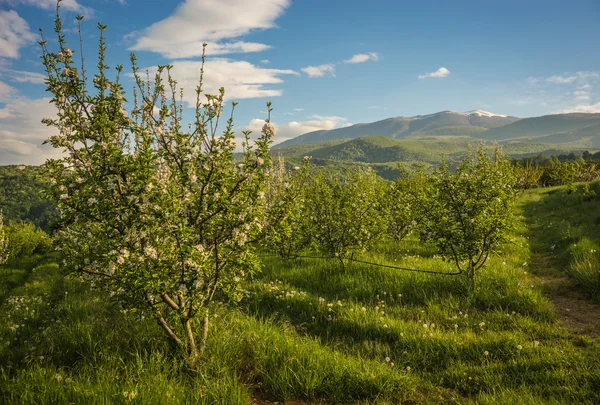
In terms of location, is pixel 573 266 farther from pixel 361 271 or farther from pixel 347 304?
pixel 347 304

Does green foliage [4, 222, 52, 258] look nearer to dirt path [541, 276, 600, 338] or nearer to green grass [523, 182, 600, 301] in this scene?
dirt path [541, 276, 600, 338]

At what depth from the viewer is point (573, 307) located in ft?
26.0

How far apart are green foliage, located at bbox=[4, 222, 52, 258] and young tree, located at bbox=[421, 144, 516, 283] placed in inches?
875

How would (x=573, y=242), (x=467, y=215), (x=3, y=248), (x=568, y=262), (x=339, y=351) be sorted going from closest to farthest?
(x=339, y=351) → (x=467, y=215) → (x=568, y=262) → (x=573, y=242) → (x=3, y=248)

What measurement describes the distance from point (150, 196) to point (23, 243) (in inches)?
969

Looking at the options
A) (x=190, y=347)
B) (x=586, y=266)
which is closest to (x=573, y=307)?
(x=586, y=266)

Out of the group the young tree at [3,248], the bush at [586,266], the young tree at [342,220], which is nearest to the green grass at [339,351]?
the bush at [586,266]

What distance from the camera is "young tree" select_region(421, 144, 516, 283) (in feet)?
28.4

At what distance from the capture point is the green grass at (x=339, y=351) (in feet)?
15.2

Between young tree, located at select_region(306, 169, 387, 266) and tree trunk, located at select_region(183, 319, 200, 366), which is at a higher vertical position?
young tree, located at select_region(306, 169, 387, 266)

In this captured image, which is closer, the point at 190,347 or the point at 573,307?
the point at 190,347

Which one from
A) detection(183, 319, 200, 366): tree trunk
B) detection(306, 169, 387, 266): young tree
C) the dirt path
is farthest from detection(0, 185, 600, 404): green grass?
detection(306, 169, 387, 266): young tree

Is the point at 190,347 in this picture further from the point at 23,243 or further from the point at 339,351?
the point at 23,243

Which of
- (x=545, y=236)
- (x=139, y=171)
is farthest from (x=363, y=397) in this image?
(x=545, y=236)
